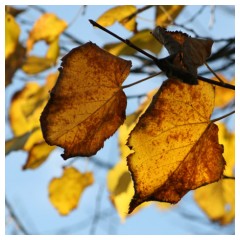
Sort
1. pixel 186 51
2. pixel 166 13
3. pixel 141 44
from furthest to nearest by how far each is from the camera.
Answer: pixel 166 13
pixel 141 44
pixel 186 51

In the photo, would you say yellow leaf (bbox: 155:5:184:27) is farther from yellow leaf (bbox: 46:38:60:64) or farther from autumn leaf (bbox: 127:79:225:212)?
autumn leaf (bbox: 127:79:225:212)

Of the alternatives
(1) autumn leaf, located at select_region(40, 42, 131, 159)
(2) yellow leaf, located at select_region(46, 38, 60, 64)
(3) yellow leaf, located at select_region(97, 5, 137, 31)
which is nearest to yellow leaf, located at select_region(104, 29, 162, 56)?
(3) yellow leaf, located at select_region(97, 5, 137, 31)

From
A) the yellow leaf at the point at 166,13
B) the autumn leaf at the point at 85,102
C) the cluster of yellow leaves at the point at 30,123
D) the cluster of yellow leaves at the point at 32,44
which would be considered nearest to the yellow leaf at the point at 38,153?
the cluster of yellow leaves at the point at 30,123

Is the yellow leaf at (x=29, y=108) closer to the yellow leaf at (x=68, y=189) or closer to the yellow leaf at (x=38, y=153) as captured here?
the yellow leaf at (x=38, y=153)

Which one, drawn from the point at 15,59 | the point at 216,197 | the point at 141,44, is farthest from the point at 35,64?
the point at 216,197

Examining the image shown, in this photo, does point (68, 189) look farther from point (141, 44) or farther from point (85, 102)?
point (85, 102)

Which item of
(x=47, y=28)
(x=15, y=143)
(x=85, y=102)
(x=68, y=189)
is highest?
(x=85, y=102)

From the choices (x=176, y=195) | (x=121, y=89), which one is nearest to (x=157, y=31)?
(x=121, y=89)

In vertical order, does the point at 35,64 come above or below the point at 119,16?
below
